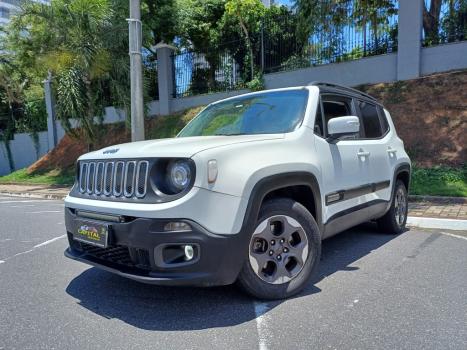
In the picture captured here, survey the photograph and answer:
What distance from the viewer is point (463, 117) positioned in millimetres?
10492

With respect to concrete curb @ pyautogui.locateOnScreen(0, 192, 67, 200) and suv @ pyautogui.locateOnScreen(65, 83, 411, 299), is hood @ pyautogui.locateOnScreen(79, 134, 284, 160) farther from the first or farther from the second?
concrete curb @ pyautogui.locateOnScreen(0, 192, 67, 200)

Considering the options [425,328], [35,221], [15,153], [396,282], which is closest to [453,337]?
[425,328]

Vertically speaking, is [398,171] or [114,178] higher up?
[114,178]

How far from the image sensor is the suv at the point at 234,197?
123 inches

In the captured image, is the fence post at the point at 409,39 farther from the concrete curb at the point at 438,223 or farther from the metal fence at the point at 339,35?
the concrete curb at the point at 438,223

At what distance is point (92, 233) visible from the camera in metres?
3.51

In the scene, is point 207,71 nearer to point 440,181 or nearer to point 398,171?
point 440,181

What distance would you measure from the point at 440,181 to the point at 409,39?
516 cm

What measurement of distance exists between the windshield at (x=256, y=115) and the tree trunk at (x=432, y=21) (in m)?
10.1

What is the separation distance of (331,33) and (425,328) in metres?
12.6

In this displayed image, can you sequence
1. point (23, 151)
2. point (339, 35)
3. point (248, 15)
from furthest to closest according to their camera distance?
point (23, 151)
point (248, 15)
point (339, 35)

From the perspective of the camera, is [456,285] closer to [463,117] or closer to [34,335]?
[34,335]

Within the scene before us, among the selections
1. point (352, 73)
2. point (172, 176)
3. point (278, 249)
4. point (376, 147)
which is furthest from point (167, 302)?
point (352, 73)

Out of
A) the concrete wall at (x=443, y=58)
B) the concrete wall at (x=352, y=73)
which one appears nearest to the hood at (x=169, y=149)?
the concrete wall at (x=443, y=58)
